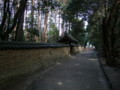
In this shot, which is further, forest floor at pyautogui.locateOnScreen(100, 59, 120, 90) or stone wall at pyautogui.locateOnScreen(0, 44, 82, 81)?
forest floor at pyautogui.locateOnScreen(100, 59, 120, 90)

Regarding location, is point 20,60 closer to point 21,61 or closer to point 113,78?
point 21,61

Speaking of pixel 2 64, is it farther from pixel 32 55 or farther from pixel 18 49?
pixel 32 55

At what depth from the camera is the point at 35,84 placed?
7.16m

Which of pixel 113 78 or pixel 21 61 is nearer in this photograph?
pixel 21 61

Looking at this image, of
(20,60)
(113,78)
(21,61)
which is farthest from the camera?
(113,78)

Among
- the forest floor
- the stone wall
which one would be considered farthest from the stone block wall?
the forest floor

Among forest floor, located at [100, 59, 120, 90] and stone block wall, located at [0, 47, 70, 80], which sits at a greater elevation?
stone block wall, located at [0, 47, 70, 80]

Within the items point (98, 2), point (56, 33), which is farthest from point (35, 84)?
point (56, 33)

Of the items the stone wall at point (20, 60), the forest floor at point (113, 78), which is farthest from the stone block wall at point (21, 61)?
the forest floor at point (113, 78)

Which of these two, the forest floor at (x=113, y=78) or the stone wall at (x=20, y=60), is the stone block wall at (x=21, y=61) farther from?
the forest floor at (x=113, y=78)

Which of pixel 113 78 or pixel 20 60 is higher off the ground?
pixel 20 60

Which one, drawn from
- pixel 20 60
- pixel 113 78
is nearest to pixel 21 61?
pixel 20 60

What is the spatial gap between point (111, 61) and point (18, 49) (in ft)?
29.7

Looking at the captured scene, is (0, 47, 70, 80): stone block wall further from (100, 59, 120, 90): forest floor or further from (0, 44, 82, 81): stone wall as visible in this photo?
(100, 59, 120, 90): forest floor
